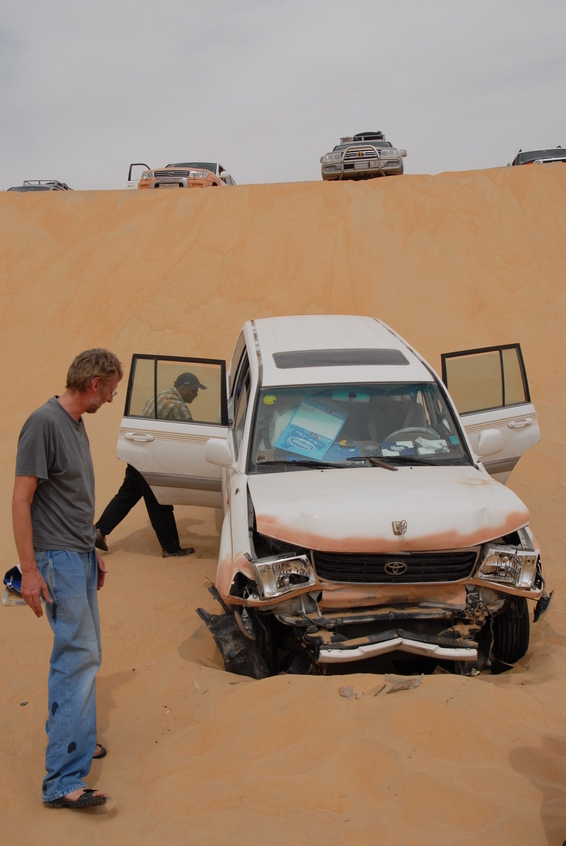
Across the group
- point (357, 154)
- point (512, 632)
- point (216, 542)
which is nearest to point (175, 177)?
point (357, 154)

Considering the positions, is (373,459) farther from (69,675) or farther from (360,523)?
(69,675)

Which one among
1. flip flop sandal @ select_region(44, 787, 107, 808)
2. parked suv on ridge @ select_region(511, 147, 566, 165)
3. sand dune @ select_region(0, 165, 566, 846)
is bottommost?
flip flop sandal @ select_region(44, 787, 107, 808)

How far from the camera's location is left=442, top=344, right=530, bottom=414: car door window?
6.89 meters

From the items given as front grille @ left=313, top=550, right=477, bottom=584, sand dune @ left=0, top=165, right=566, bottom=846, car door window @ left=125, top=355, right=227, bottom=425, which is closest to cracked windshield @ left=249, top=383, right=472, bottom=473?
front grille @ left=313, top=550, right=477, bottom=584

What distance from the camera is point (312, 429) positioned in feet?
18.0

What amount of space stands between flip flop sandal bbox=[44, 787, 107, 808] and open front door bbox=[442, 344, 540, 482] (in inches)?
159

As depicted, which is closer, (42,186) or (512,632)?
(512,632)

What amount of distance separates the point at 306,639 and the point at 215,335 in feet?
33.3

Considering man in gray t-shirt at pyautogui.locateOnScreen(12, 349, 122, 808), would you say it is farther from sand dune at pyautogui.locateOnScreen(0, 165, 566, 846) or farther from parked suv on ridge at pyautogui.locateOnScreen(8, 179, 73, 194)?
parked suv on ridge at pyautogui.locateOnScreen(8, 179, 73, 194)

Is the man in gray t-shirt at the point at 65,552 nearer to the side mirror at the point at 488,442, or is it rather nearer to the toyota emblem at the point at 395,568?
the toyota emblem at the point at 395,568

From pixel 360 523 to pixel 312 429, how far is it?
48.7 inches

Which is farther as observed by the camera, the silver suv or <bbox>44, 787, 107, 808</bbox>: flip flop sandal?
the silver suv

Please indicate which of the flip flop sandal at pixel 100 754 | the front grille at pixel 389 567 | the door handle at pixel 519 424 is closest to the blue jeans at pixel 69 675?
the flip flop sandal at pixel 100 754

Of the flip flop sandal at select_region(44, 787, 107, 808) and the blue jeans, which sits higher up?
the blue jeans
